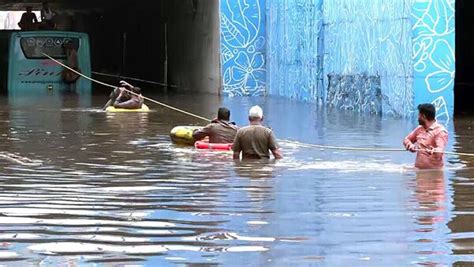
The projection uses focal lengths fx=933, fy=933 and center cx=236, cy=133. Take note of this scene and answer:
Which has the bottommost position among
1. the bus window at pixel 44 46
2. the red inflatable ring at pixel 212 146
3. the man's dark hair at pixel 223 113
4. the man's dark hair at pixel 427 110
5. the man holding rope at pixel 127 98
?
the red inflatable ring at pixel 212 146

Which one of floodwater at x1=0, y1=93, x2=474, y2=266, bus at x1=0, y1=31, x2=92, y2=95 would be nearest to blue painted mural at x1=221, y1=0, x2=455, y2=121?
floodwater at x1=0, y1=93, x2=474, y2=266

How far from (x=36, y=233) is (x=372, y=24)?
58.1 ft

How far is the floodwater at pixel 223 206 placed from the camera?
670cm

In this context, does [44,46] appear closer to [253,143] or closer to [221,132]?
[221,132]

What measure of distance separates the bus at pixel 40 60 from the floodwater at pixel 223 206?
21690mm

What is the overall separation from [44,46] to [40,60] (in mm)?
837

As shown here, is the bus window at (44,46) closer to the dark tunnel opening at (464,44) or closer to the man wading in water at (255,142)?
the dark tunnel opening at (464,44)

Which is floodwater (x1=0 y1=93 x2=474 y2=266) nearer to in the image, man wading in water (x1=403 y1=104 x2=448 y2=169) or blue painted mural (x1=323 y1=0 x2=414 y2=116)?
man wading in water (x1=403 y1=104 x2=448 y2=169)

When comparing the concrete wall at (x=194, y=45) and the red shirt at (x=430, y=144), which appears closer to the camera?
the red shirt at (x=430, y=144)

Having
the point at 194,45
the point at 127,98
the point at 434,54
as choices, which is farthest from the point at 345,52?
the point at 194,45

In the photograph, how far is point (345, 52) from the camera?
26.1m

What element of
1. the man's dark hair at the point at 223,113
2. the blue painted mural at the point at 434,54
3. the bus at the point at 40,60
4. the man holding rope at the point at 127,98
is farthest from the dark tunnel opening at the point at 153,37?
the man's dark hair at the point at 223,113

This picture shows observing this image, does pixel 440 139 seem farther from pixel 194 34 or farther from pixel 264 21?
pixel 194 34

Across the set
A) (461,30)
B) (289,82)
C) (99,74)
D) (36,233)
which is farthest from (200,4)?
(36,233)
